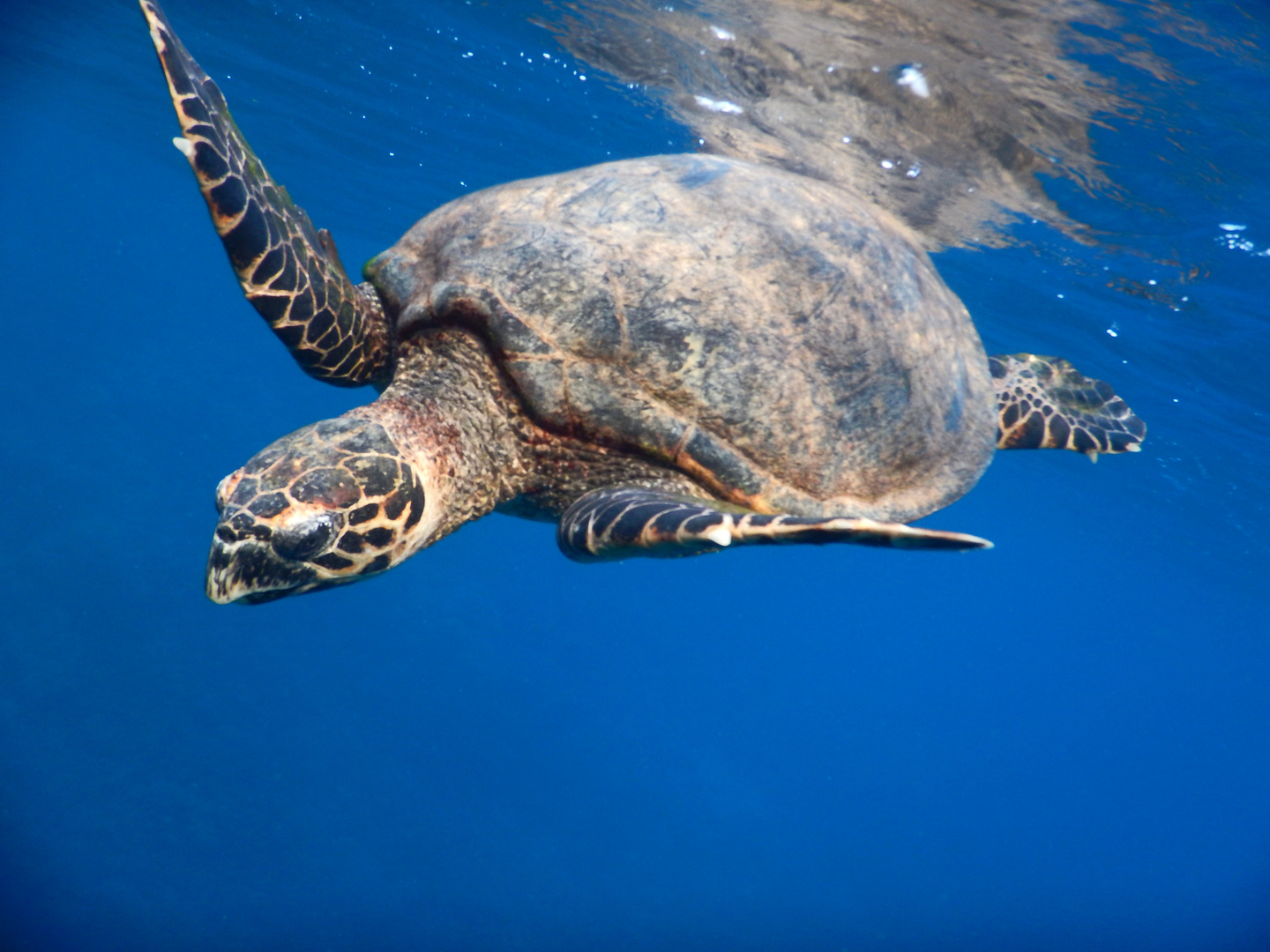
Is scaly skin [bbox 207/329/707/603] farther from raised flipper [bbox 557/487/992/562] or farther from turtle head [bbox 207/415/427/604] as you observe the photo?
raised flipper [bbox 557/487/992/562]

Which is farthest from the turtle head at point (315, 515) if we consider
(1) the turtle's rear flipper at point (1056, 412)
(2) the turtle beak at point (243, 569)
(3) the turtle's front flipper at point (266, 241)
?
(1) the turtle's rear flipper at point (1056, 412)

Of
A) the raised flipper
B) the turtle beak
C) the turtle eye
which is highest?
the raised flipper

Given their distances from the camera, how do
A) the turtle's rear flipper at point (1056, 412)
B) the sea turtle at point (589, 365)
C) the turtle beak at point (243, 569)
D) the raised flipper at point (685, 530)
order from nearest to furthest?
1. the raised flipper at point (685, 530)
2. the turtle beak at point (243, 569)
3. the sea turtle at point (589, 365)
4. the turtle's rear flipper at point (1056, 412)

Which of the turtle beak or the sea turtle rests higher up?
the sea turtle

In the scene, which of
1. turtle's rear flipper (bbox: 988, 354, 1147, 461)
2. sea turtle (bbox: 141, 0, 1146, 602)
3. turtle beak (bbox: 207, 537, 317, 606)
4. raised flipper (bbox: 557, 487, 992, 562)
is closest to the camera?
raised flipper (bbox: 557, 487, 992, 562)

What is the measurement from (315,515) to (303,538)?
111 mm

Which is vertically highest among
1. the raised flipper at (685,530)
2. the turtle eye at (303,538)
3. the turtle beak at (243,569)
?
the raised flipper at (685,530)

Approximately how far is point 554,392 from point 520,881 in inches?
732

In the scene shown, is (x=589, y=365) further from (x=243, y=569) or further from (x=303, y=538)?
(x=243, y=569)

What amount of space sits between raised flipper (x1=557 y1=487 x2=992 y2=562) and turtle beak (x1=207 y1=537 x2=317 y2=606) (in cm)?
128

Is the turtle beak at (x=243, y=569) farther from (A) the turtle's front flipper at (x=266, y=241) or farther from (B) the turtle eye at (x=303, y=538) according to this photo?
(A) the turtle's front flipper at (x=266, y=241)

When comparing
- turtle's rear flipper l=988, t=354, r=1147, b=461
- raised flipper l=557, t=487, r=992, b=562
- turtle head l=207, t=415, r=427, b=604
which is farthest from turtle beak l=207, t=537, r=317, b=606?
turtle's rear flipper l=988, t=354, r=1147, b=461

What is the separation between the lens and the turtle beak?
113 inches

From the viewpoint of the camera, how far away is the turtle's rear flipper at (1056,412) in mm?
5340
